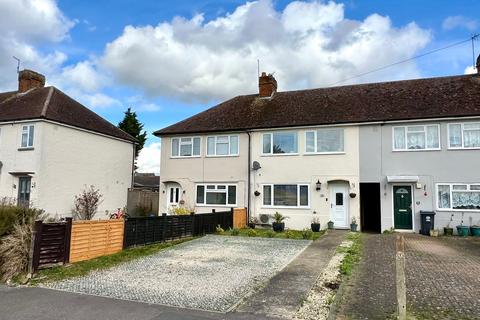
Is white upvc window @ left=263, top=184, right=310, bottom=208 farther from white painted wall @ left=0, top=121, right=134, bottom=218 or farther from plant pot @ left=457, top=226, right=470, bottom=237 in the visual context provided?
white painted wall @ left=0, top=121, right=134, bottom=218

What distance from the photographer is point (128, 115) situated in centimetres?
4022

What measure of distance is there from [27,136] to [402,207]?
19630mm

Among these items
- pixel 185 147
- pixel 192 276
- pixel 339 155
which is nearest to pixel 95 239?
pixel 192 276

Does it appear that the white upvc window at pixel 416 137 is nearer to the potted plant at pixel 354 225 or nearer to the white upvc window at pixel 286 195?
the potted plant at pixel 354 225

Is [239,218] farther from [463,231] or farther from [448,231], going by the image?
[463,231]

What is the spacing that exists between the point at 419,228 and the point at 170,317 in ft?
46.1

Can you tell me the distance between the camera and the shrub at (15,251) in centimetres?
877

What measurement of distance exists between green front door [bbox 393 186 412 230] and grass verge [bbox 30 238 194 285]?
10703 millimetres

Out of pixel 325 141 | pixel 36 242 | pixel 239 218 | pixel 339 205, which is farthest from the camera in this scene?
pixel 239 218

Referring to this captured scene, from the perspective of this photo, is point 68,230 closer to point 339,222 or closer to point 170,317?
point 170,317

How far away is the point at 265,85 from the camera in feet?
76.0

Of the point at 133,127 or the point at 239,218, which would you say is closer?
the point at 239,218

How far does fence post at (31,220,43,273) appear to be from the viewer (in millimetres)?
9028

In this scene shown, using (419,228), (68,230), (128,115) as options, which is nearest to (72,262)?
(68,230)
